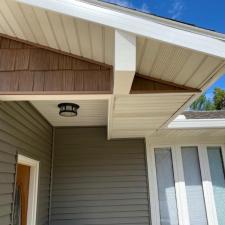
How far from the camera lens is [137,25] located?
190 cm

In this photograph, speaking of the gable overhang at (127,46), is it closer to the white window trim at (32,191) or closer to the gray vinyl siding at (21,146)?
the gray vinyl siding at (21,146)

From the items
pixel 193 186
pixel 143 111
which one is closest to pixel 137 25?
pixel 143 111

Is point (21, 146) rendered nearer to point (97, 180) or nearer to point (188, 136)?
point (97, 180)

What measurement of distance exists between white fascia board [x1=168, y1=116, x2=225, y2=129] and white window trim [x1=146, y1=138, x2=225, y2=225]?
91 centimetres

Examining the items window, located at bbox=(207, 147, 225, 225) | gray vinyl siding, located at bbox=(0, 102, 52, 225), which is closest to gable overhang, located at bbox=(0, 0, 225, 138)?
gray vinyl siding, located at bbox=(0, 102, 52, 225)

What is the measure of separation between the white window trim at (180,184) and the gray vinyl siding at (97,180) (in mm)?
137

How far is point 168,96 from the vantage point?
2744mm

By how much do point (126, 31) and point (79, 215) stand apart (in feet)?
12.0

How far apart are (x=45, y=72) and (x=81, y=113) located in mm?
1828

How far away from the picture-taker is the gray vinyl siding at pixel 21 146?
269 centimetres

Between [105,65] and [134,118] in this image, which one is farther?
[134,118]

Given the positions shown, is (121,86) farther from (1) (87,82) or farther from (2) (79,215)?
(2) (79,215)

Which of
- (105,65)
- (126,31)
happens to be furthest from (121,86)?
(126,31)

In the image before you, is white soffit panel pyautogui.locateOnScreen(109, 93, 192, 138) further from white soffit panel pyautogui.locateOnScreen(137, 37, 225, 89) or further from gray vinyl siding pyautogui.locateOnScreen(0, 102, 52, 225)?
gray vinyl siding pyautogui.locateOnScreen(0, 102, 52, 225)
